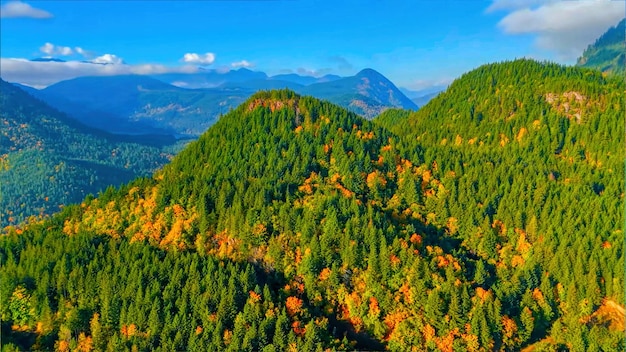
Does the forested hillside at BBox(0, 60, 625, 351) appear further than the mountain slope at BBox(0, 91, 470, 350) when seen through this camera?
Yes

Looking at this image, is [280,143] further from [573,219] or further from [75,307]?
[573,219]

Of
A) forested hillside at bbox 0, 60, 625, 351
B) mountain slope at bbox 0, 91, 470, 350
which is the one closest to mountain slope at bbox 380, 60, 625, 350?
forested hillside at bbox 0, 60, 625, 351

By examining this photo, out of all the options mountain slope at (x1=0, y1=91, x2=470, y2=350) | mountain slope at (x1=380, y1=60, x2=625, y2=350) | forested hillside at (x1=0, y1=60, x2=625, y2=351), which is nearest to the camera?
mountain slope at (x1=0, y1=91, x2=470, y2=350)

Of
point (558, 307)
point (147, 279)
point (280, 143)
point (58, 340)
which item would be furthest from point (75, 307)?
point (558, 307)

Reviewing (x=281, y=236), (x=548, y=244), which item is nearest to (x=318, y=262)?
(x=281, y=236)

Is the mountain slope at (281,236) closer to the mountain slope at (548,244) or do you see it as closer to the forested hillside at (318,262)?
the forested hillside at (318,262)

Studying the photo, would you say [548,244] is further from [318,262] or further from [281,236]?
[281,236]

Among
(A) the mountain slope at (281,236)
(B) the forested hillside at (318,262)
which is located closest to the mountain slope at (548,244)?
(B) the forested hillside at (318,262)

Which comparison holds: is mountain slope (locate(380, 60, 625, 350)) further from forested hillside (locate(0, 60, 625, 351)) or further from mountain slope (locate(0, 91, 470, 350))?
mountain slope (locate(0, 91, 470, 350))

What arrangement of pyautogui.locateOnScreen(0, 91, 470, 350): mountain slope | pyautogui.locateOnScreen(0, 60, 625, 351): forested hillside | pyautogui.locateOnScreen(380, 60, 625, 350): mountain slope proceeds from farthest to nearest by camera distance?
pyautogui.locateOnScreen(380, 60, 625, 350): mountain slope < pyautogui.locateOnScreen(0, 60, 625, 351): forested hillside < pyautogui.locateOnScreen(0, 91, 470, 350): mountain slope
